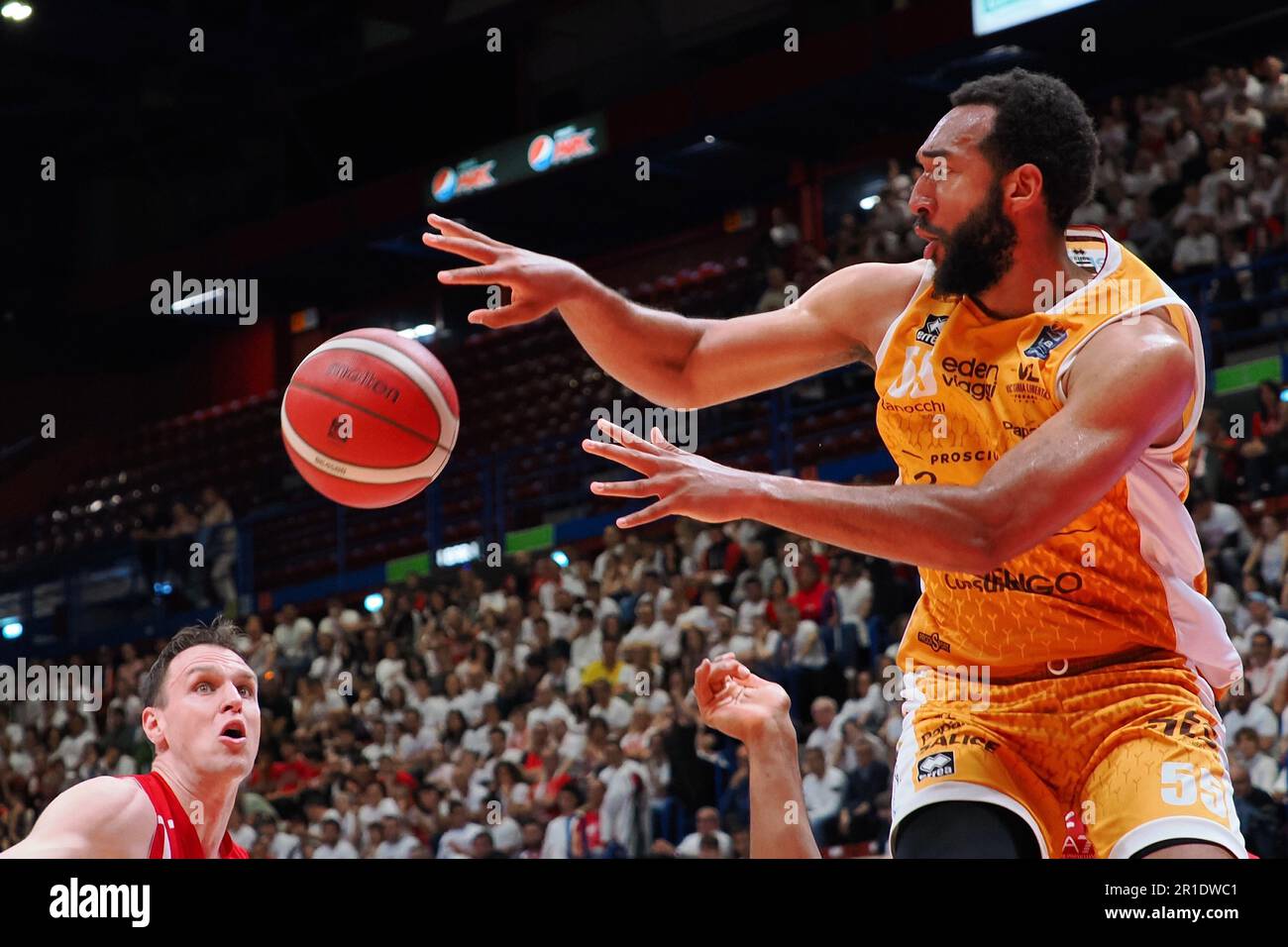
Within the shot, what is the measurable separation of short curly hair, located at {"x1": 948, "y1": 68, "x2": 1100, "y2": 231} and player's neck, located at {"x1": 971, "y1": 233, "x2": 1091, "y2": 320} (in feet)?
0.30

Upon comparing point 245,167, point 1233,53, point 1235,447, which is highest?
point 245,167

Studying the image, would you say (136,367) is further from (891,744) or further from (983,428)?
(983,428)

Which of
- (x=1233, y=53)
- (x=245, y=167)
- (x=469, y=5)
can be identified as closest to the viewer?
(x=1233, y=53)

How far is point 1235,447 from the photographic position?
10352mm

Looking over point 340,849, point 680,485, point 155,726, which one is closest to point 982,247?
point 680,485

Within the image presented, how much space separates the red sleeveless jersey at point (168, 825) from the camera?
12.8 ft

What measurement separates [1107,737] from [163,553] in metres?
16.1

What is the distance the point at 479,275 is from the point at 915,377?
0.91 m

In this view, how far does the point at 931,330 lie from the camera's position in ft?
11.2

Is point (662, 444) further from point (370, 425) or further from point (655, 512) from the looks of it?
point (370, 425)

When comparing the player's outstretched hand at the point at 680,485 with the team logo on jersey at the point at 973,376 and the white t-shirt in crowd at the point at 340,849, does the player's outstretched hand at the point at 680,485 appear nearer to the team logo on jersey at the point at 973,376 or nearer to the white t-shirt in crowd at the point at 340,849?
the team logo on jersey at the point at 973,376

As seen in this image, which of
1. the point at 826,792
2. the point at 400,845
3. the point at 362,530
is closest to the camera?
the point at 826,792

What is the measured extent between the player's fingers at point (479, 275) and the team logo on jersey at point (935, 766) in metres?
1.26

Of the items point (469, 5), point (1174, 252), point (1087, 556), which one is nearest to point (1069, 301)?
point (1087, 556)
